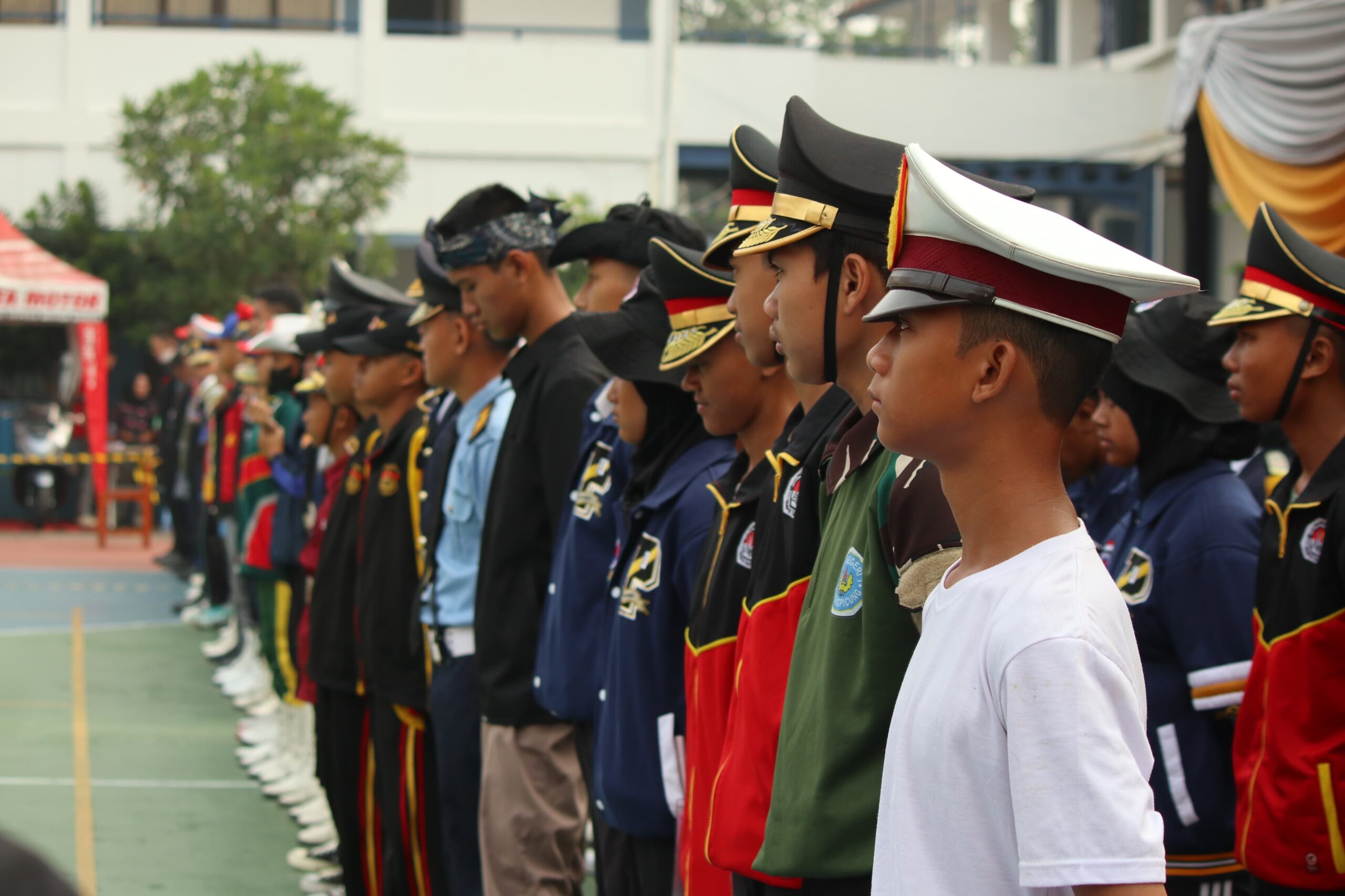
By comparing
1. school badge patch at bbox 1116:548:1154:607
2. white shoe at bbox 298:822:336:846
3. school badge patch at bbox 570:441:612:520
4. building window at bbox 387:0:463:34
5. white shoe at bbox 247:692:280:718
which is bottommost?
white shoe at bbox 247:692:280:718

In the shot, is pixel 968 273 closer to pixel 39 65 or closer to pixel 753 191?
pixel 753 191

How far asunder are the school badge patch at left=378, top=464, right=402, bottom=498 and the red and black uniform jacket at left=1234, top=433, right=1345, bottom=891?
2980 millimetres

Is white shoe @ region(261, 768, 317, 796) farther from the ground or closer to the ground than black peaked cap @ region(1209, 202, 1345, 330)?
closer to the ground

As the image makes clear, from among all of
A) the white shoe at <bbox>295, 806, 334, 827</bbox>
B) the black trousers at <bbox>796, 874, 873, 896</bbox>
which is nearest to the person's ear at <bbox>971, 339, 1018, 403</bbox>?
the black trousers at <bbox>796, 874, 873, 896</bbox>

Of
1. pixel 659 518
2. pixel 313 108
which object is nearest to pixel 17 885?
pixel 659 518

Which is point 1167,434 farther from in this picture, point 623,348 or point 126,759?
point 126,759

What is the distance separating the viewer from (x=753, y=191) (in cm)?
316

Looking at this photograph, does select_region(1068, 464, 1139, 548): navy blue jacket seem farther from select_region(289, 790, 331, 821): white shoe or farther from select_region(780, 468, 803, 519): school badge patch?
select_region(289, 790, 331, 821): white shoe

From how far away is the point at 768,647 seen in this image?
260cm

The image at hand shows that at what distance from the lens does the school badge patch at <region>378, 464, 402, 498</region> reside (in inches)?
209

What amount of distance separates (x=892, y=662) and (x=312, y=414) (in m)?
5.72

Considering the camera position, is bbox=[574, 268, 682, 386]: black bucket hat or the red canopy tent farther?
the red canopy tent

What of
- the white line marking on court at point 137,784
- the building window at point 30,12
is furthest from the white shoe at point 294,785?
the building window at point 30,12

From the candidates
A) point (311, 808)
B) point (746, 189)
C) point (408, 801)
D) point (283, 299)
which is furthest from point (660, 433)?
point (283, 299)
